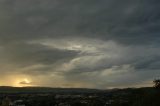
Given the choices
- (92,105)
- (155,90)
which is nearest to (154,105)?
(155,90)

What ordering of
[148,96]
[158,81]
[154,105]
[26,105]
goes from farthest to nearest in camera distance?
[26,105], [158,81], [148,96], [154,105]

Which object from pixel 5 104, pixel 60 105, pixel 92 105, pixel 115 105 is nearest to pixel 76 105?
pixel 92 105

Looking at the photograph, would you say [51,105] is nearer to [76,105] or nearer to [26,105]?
[26,105]

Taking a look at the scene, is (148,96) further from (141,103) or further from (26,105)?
(26,105)

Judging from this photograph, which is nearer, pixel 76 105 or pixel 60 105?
pixel 76 105

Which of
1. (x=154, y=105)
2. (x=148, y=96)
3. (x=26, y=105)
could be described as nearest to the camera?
(x=154, y=105)

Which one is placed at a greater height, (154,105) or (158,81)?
(158,81)

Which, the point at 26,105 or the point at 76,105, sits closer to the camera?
the point at 76,105

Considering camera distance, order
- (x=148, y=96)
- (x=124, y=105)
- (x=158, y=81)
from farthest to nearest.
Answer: (x=124, y=105) < (x=158, y=81) < (x=148, y=96)

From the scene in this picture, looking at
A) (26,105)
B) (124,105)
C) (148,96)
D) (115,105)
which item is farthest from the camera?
(26,105)
